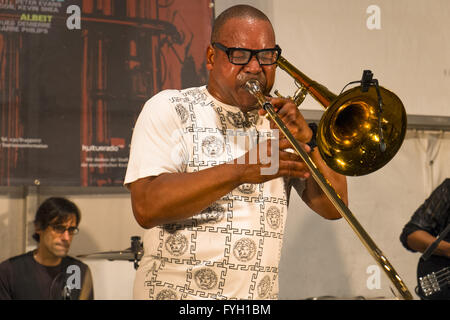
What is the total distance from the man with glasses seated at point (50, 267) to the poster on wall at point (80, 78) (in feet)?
0.62

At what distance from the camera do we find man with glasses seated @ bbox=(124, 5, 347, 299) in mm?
1642

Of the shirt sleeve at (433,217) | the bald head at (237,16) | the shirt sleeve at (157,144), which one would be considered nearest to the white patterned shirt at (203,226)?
the shirt sleeve at (157,144)

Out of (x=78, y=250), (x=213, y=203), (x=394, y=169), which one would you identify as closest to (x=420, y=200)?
(x=394, y=169)

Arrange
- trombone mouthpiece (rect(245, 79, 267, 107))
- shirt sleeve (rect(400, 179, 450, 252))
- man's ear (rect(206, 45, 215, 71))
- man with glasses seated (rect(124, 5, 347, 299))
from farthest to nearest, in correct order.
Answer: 1. shirt sleeve (rect(400, 179, 450, 252))
2. man's ear (rect(206, 45, 215, 71))
3. trombone mouthpiece (rect(245, 79, 267, 107))
4. man with glasses seated (rect(124, 5, 347, 299))

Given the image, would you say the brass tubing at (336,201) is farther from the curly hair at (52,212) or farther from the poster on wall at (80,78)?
the curly hair at (52,212)

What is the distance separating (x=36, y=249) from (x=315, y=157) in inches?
79.2

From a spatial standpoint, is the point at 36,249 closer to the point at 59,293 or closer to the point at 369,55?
the point at 59,293

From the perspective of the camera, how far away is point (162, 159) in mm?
1745

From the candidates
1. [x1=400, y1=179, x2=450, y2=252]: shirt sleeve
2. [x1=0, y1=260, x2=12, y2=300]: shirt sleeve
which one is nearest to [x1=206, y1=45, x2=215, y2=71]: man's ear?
[x1=0, y1=260, x2=12, y2=300]: shirt sleeve

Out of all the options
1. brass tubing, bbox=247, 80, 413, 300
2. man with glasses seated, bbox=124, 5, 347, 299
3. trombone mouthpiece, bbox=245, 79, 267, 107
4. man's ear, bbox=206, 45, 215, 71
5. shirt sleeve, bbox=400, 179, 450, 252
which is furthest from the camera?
shirt sleeve, bbox=400, 179, 450, 252

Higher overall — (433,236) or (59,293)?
(433,236)

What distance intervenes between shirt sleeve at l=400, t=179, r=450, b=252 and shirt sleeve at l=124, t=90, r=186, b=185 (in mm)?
2334

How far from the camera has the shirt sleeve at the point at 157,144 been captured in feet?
5.71

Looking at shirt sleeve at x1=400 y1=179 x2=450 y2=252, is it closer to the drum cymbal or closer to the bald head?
A: the drum cymbal
